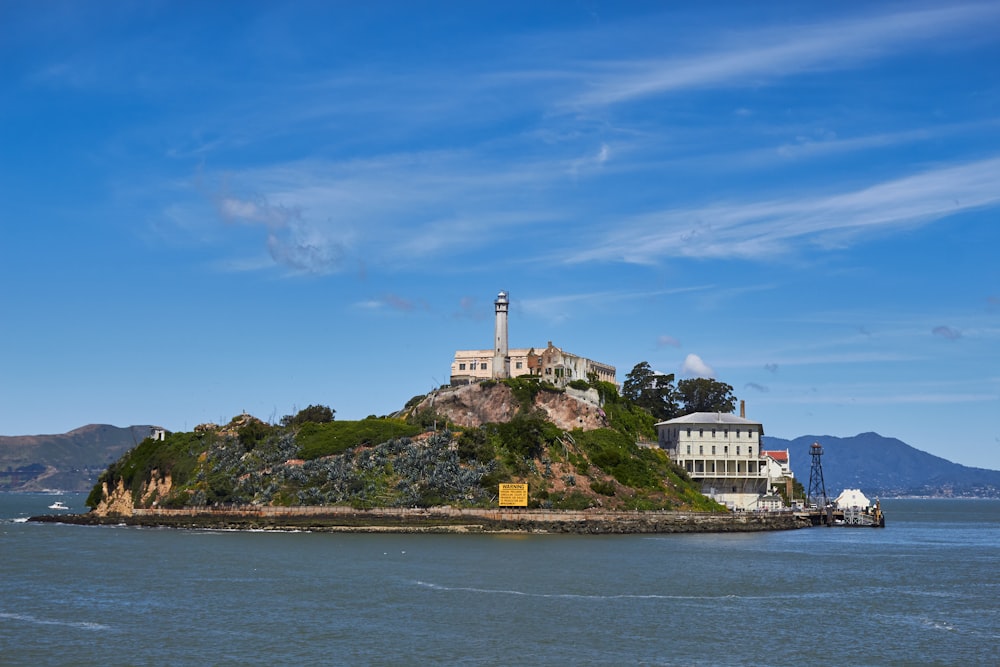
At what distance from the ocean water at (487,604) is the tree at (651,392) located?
2256 inches

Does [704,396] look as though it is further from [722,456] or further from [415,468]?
[415,468]

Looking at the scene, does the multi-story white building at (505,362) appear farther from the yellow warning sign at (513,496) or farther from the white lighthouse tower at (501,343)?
the yellow warning sign at (513,496)

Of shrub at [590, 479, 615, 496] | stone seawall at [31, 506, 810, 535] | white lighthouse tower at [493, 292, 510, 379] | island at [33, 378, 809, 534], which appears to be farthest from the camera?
white lighthouse tower at [493, 292, 510, 379]

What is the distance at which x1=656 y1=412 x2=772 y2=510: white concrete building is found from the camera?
125562 millimetres

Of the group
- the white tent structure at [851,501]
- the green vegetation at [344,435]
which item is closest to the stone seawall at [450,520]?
the green vegetation at [344,435]

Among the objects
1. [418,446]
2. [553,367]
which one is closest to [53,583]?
[418,446]

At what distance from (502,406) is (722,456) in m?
26.2

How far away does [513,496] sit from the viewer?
106 meters

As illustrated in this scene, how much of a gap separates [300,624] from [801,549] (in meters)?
54.1

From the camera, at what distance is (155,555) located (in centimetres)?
7781

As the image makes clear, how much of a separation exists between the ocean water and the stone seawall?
38.8ft

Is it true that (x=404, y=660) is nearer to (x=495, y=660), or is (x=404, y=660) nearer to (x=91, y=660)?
(x=495, y=660)

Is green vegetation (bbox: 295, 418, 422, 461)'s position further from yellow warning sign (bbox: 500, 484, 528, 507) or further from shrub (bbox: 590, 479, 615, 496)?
shrub (bbox: 590, 479, 615, 496)

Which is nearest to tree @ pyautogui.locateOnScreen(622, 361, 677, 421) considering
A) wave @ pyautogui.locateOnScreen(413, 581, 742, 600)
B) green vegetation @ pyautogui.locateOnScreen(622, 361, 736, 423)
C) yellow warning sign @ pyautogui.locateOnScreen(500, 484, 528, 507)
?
green vegetation @ pyautogui.locateOnScreen(622, 361, 736, 423)
